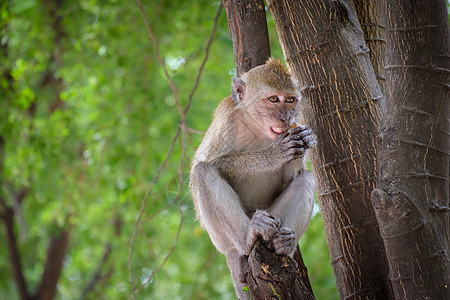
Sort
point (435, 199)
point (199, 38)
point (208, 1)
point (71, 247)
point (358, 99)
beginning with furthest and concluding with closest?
point (71, 247)
point (199, 38)
point (208, 1)
point (358, 99)
point (435, 199)

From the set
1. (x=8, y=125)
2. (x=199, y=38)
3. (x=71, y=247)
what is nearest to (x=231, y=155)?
(x=8, y=125)

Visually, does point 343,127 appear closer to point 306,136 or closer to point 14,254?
point 306,136

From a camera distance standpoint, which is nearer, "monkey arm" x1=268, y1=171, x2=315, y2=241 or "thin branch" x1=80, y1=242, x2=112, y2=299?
"monkey arm" x1=268, y1=171, x2=315, y2=241

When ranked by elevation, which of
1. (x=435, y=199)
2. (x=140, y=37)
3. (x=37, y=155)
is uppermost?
(x=435, y=199)

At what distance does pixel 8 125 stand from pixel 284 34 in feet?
18.3

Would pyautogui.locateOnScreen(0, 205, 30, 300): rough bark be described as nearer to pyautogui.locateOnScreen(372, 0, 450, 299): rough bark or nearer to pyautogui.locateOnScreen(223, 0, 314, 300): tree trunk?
pyautogui.locateOnScreen(223, 0, 314, 300): tree trunk

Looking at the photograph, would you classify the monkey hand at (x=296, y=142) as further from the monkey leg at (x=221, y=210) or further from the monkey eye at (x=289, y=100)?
the monkey leg at (x=221, y=210)

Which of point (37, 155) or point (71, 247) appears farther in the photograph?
point (71, 247)

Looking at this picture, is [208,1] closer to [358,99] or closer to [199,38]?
[199,38]

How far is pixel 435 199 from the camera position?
3.43 m

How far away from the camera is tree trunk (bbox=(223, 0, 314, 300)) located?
352 cm

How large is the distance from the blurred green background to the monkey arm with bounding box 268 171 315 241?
3899mm

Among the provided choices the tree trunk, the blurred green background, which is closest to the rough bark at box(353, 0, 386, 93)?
the tree trunk

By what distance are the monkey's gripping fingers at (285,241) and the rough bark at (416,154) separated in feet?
2.67
